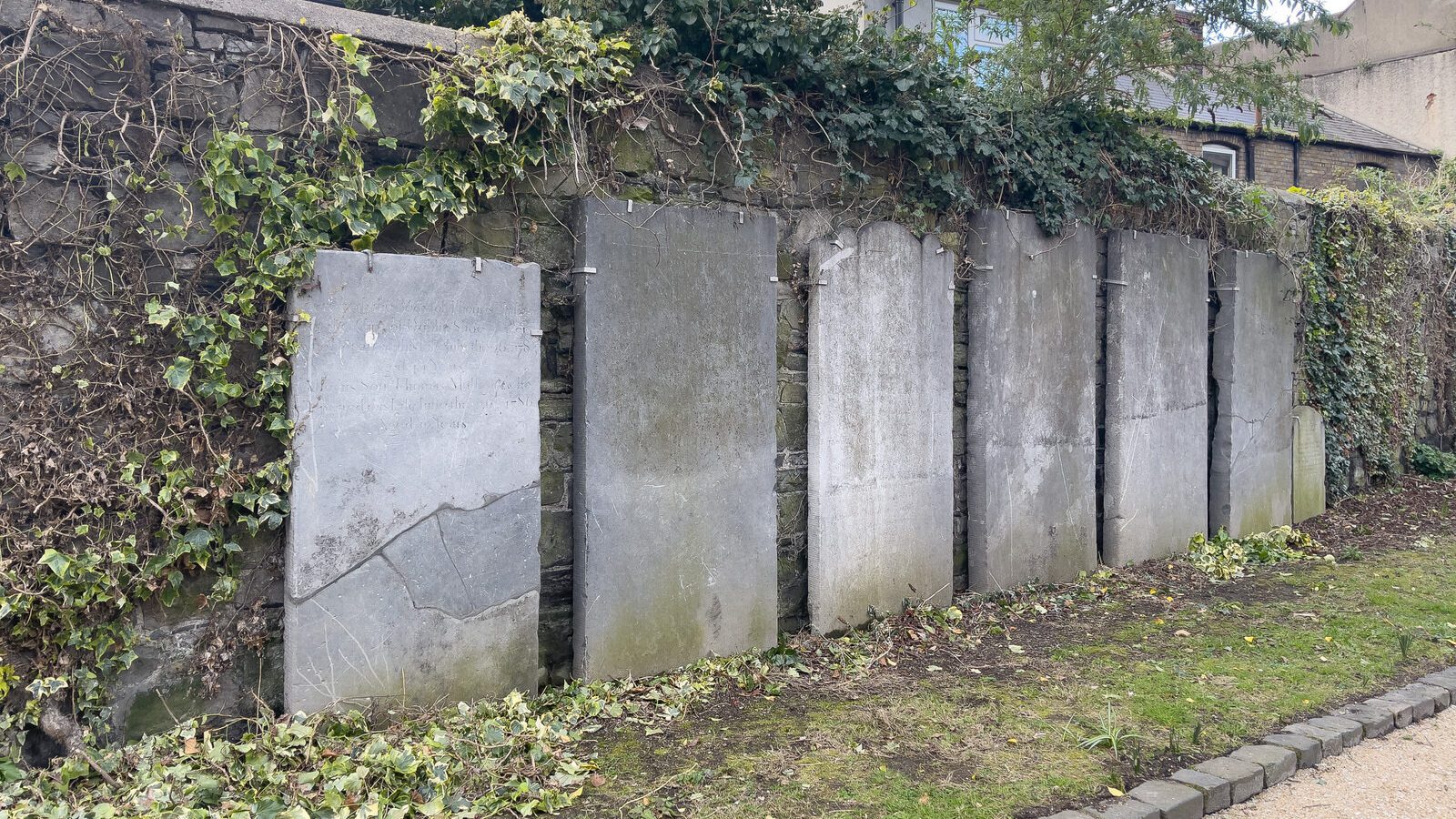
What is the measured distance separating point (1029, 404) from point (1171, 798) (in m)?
3.19

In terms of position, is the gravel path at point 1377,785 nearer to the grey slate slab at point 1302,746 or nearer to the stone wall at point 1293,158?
the grey slate slab at point 1302,746

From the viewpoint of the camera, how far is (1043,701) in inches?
177

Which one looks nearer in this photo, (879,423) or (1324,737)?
(1324,737)

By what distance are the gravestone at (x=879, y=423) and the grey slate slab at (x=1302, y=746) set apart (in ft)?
6.80

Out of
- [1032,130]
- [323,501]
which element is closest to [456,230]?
[323,501]

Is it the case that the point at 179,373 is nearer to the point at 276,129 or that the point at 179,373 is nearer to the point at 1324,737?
the point at 276,129

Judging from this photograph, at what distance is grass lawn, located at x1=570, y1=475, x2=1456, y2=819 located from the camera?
11.7 ft

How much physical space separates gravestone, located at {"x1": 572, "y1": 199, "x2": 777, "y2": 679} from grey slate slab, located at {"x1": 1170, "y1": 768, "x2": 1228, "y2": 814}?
6.78 feet

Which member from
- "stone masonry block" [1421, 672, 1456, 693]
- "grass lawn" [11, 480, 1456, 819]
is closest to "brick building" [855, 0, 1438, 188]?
"grass lawn" [11, 480, 1456, 819]

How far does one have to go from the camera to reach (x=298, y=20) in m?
3.83

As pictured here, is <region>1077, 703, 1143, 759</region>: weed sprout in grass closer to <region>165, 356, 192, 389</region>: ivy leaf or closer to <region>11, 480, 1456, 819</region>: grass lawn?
<region>11, 480, 1456, 819</region>: grass lawn

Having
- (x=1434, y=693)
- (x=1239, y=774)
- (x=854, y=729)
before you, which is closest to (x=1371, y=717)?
(x=1434, y=693)

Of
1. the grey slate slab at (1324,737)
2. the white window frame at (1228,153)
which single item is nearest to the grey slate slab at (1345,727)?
the grey slate slab at (1324,737)

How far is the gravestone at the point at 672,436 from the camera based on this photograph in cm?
442
